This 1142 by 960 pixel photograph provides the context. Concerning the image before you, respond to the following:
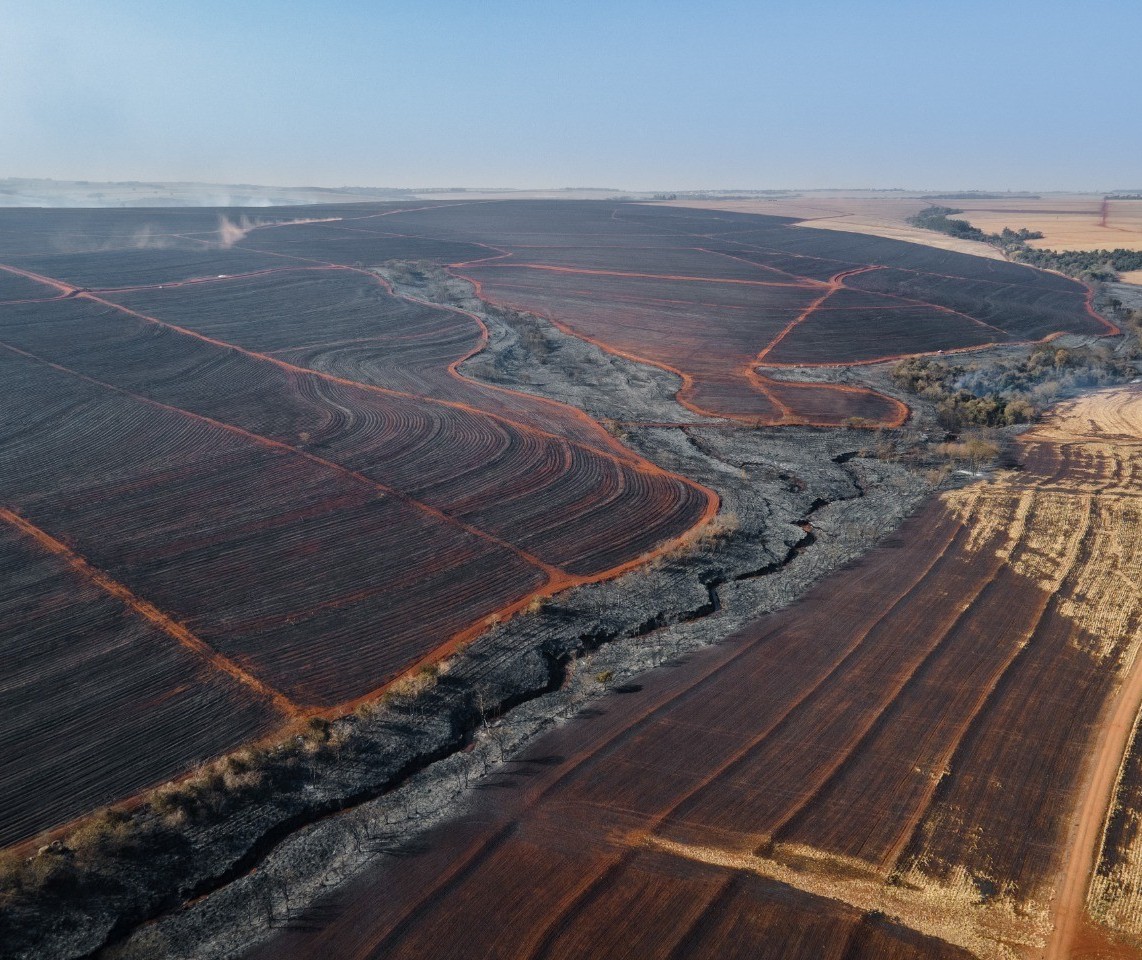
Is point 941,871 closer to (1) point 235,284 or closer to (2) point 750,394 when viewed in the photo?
(2) point 750,394

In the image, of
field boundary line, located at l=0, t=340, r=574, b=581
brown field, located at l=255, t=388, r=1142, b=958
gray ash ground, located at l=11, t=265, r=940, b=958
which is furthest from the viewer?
field boundary line, located at l=0, t=340, r=574, b=581

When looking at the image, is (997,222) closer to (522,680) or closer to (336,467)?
(336,467)

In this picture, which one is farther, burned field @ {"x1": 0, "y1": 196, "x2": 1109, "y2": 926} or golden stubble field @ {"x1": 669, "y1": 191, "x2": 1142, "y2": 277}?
golden stubble field @ {"x1": 669, "y1": 191, "x2": 1142, "y2": 277}

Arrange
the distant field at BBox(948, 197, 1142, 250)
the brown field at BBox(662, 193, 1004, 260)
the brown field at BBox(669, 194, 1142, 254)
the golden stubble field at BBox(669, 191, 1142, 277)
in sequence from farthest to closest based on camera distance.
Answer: the brown field at BBox(662, 193, 1004, 260)
the brown field at BBox(669, 194, 1142, 254)
the golden stubble field at BBox(669, 191, 1142, 277)
the distant field at BBox(948, 197, 1142, 250)

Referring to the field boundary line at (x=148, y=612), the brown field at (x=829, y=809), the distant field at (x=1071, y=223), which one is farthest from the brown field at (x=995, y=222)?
the field boundary line at (x=148, y=612)

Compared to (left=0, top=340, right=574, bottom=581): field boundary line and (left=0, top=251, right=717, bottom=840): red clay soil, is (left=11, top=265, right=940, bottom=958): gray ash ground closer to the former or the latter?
(left=0, top=251, right=717, bottom=840): red clay soil

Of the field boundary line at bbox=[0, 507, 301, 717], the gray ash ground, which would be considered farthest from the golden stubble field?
the field boundary line at bbox=[0, 507, 301, 717]

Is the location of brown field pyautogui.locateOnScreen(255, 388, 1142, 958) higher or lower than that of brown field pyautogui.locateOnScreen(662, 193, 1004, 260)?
lower
